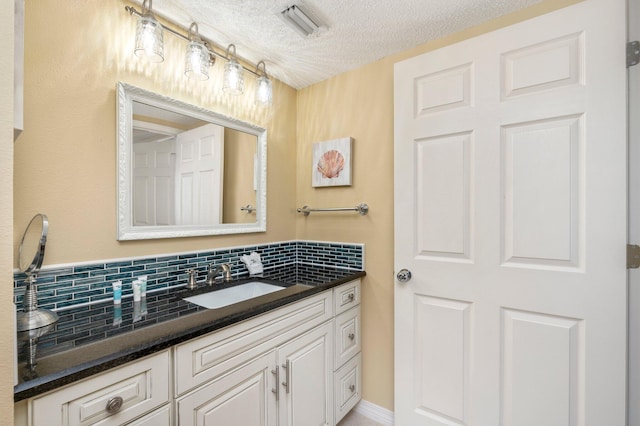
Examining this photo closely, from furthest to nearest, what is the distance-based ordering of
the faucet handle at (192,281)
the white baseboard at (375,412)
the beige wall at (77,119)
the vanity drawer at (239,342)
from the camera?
the white baseboard at (375,412) → the faucet handle at (192,281) → the beige wall at (77,119) → the vanity drawer at (239,342)

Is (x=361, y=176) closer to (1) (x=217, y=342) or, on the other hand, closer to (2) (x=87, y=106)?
(1) (x=217, y=342)

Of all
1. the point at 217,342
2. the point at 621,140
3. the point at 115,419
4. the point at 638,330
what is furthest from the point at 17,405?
the point at 621,140

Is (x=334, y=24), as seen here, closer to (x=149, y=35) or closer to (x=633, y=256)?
(x=149, y=35)

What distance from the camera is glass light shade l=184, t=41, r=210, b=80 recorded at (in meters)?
1.38

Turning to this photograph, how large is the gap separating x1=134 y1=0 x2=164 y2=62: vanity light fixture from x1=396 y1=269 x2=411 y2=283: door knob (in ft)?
5.05

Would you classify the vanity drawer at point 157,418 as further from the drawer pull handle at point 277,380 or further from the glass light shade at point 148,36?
the glass light shade at point 148,36

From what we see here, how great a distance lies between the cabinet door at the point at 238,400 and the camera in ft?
3.15

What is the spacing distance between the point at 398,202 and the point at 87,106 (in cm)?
147

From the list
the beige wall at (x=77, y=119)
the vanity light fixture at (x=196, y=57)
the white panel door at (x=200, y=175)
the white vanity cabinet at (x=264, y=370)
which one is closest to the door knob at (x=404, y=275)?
the white vanity cabinet at (x=264, y=370)

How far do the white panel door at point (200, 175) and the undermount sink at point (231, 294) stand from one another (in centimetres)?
38

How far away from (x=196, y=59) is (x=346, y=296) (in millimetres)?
1460

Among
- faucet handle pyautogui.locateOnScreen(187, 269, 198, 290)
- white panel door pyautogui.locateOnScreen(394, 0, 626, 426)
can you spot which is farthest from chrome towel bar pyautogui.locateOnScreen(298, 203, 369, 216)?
faucet handle pyautogui.locateOnScreen(187, 269, 198, 290)

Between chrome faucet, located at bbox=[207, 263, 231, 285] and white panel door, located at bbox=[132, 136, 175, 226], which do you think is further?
chrome faucet, located at bbox=[207, 263, 231, 285]

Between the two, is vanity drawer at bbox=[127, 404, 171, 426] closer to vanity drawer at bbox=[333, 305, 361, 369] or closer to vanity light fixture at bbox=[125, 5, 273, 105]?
vanity drawer at bbox=[333, 305, 361, 369]
